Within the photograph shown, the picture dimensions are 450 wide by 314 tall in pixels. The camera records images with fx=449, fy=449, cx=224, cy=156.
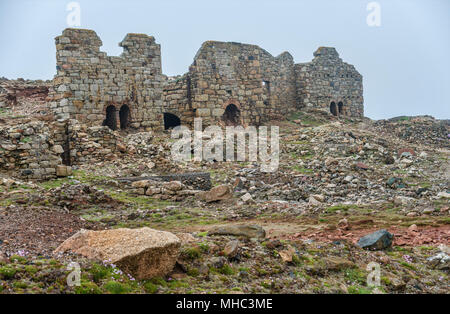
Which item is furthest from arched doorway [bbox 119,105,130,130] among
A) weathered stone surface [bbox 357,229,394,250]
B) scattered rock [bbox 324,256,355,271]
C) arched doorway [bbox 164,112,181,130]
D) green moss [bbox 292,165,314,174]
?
scattered rock [bbox 324,256,355,271]

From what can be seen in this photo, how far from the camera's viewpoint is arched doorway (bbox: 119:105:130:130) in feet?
61.1

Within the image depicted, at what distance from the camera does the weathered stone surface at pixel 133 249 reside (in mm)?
5258

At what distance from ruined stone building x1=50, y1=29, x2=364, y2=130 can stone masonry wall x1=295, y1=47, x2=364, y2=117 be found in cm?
6

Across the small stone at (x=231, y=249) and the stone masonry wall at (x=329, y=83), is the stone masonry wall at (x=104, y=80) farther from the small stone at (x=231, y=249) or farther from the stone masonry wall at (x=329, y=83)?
the small stone at (x=231, y=249)

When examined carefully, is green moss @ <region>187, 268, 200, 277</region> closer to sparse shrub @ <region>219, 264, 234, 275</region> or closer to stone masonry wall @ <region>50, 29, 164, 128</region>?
sparse shrub @ <region>219, 264, 234, 275</region>

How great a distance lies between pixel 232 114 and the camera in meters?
21.8

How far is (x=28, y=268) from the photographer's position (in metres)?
4.84

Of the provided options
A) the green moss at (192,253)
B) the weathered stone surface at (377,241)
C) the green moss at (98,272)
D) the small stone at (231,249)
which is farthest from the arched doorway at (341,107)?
the green moss at (98,272)

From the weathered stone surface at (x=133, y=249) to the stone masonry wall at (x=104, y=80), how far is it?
12.3m

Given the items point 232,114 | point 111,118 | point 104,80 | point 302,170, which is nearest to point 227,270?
point 302,170

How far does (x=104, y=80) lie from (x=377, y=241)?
13243mm

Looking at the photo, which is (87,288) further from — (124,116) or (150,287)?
(124,116)
